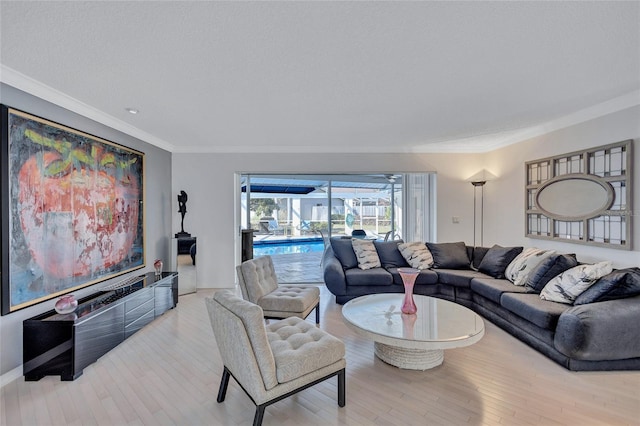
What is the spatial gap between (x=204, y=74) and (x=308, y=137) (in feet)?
7.50

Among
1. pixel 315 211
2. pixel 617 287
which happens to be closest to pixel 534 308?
pixel 617 287

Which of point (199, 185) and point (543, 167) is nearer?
point (543, 167)

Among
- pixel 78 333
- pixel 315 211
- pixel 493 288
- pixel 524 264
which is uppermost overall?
pixel 315 211

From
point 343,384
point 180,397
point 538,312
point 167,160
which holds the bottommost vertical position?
point 180,397

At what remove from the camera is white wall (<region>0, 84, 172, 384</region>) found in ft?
7.72

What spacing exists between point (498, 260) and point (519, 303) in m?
1.13

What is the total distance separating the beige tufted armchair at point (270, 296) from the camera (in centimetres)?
315

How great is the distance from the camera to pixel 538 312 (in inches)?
109

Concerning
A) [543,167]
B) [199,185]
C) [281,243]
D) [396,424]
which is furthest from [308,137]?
[281,243]

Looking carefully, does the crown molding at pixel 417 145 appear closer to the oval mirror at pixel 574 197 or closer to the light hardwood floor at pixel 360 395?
the oval mirror at pixel 574 197

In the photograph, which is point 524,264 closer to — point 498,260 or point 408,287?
point 498,260

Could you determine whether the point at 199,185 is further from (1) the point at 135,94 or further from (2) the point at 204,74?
(2) the point at 204,74

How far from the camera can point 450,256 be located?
15.0 feet

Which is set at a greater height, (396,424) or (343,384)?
(343,384)
